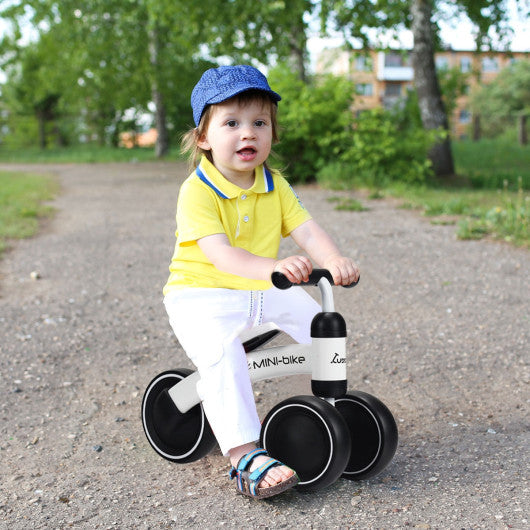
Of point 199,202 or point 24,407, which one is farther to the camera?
point 24,407

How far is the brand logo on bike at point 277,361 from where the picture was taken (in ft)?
8.21

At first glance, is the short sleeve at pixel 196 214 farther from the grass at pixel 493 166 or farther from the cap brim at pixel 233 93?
the grass at pixel 493 166

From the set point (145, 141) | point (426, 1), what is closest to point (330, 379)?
point (426, 1)

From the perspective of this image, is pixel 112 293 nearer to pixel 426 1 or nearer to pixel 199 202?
pixel 199 202

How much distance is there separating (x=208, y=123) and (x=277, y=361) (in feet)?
2.93

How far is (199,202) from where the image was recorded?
97.5 inches

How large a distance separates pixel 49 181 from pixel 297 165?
6.39 m

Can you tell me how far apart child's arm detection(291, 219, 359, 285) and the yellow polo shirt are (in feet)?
0.15

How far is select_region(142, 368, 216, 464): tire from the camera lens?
2.69 metres

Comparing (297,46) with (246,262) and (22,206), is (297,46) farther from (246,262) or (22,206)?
(246,262)

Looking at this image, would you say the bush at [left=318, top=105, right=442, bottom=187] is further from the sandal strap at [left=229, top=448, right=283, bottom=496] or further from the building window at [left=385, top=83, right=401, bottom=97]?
the building window at [left=385, top=83, right=401, bottom=97]

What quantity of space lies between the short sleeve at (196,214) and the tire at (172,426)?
24.6 inches

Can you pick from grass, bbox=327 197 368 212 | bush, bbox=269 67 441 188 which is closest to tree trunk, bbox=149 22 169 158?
bush, bbox=269 67 441 188

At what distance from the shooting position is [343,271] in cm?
221
